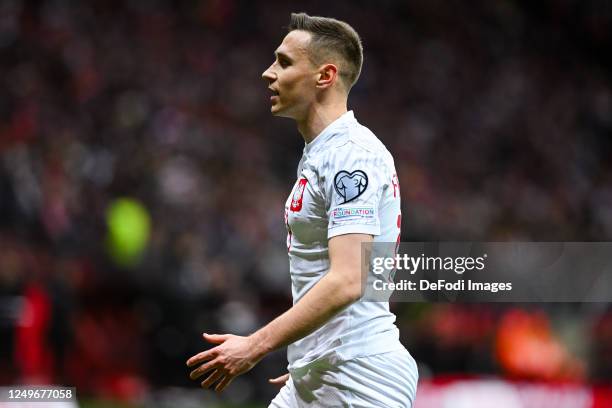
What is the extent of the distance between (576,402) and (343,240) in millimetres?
6473

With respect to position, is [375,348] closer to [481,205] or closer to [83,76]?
[83,76]

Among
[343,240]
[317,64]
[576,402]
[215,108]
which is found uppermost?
[215,108]

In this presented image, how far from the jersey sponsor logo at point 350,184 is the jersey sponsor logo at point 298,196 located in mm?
202

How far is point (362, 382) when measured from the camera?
140 inches

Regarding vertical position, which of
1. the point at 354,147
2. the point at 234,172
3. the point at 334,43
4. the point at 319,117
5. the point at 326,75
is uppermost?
the point at 234,172

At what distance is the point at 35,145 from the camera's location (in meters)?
11.3

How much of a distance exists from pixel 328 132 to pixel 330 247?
55 centimetres

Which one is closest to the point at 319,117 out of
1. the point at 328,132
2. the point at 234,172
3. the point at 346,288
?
the point at 328,132

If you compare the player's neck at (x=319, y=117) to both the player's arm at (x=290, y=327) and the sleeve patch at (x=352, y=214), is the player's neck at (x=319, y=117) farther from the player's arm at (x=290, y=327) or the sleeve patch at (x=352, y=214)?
the player's arm at (x=290, y=327)

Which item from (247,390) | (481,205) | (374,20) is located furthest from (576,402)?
(374,20)

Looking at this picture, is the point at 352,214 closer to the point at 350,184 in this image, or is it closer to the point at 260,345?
the point at 350,184

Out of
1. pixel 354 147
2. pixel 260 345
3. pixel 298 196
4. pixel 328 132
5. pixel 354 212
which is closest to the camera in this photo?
pixel 260 345

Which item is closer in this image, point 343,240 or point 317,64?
point 343,240

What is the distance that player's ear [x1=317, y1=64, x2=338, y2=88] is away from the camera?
381cm
